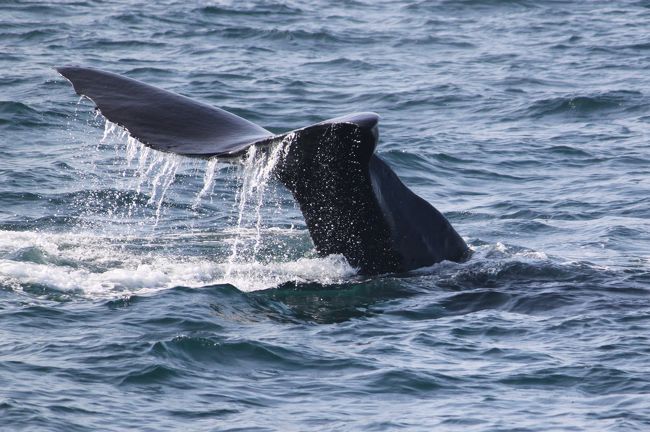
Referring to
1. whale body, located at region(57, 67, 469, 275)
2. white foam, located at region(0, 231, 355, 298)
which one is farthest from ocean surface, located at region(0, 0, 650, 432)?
whale body, located at region(57, 67, 469, 275)

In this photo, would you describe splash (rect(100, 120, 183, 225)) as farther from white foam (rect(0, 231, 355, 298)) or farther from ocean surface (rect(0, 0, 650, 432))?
white foam (rect(0, 231, 355, 298))

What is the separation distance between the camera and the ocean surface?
21.4 feet

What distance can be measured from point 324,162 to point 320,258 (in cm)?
104

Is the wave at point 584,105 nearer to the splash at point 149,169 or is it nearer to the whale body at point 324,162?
the splash at point 149,169

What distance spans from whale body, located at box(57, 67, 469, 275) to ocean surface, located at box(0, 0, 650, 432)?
0.47 feet

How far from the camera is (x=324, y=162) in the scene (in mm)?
7312

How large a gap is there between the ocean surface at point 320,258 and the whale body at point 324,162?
0.14 metres

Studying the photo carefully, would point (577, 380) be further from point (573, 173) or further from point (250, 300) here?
point (573, 173)

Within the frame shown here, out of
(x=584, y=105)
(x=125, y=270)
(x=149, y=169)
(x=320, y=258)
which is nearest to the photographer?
(x=149, y=169)

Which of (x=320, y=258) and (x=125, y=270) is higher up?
(x=320, y=258)

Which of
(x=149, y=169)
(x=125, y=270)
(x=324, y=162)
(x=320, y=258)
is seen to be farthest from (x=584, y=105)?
(x=149, y=169)

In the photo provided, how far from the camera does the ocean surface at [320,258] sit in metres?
6.53

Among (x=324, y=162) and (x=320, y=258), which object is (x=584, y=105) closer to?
(x=320, y=258)

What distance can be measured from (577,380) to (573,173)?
7.05 m
